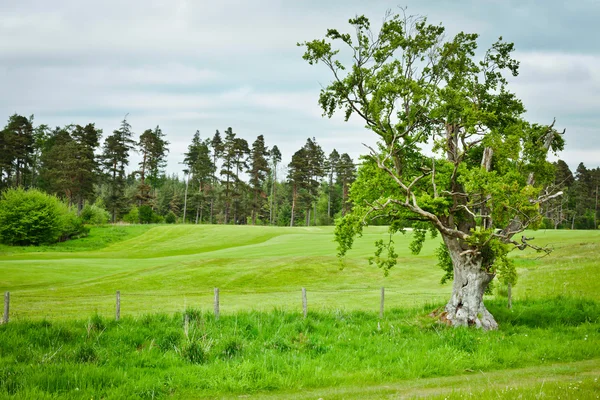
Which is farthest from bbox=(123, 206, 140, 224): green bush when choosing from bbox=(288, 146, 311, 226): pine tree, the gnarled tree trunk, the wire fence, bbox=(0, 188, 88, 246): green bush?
the gnarled tree trunk

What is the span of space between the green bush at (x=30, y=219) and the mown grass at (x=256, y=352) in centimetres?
4670

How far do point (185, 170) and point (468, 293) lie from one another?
302ft

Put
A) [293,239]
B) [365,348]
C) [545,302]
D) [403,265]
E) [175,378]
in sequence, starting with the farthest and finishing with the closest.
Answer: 1. [293,239]
2. [403,265]
3. [545,302]
4. [365,348]
5. [175,378]

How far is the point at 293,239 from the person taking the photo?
59156 millimetres

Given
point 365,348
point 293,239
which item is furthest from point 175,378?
point 293,239

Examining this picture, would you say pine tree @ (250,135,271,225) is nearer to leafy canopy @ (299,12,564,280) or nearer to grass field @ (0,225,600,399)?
grass field @ (0,225,600,399)

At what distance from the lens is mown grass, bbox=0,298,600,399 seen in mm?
10070

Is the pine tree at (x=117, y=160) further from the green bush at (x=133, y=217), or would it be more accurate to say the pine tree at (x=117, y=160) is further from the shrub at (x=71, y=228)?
the shrub at (x=71, y=228)

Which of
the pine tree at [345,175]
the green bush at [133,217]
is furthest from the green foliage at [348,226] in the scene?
the pine tree at [345,175]

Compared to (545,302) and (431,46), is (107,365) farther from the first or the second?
(545,302)

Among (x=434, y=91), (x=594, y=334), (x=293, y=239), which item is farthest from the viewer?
(x=293, y=239)

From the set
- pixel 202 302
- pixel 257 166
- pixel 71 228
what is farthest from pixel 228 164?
pixel 202 302

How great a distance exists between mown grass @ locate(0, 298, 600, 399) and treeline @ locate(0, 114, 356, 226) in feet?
168

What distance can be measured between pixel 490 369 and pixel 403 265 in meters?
26.8
